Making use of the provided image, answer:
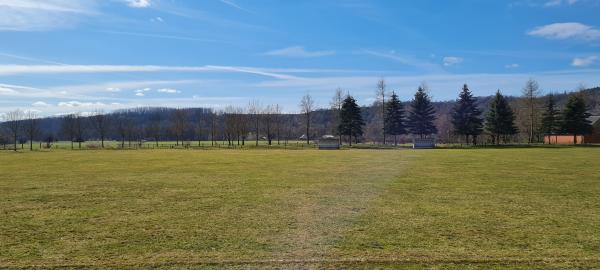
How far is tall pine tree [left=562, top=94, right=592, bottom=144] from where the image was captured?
7350 cm

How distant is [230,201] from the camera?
1452cm

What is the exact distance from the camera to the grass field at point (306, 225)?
7.89m

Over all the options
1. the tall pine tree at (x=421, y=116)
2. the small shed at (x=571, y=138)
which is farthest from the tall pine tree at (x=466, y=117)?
the small shed at (x=571, y=138)

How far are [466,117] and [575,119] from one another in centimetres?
1597

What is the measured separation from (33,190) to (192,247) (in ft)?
40.3

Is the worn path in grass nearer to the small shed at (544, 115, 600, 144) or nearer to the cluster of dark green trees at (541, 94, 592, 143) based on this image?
the cluster of dark green trees at (541, 94, 592, 143)

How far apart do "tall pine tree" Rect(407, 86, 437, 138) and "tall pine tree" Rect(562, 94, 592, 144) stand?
20.9m

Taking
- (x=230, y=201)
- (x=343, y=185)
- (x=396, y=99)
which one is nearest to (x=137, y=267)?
(x=230, y=201)

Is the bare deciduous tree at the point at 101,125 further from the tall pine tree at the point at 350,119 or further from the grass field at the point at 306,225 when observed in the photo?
the grass field at the point at 306,225

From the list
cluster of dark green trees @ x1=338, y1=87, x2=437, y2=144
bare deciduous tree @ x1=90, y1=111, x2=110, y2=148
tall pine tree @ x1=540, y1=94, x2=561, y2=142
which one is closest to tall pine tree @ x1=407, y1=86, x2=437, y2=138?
cluster of dark green trees @ x1=338, y1=87, x2=437, y2=144

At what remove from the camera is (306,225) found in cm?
1070

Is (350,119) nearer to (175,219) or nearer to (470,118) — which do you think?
(470,118)

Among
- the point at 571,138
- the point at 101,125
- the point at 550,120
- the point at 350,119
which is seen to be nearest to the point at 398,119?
the point at 350,119

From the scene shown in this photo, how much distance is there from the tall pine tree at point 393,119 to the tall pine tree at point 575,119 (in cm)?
2598
